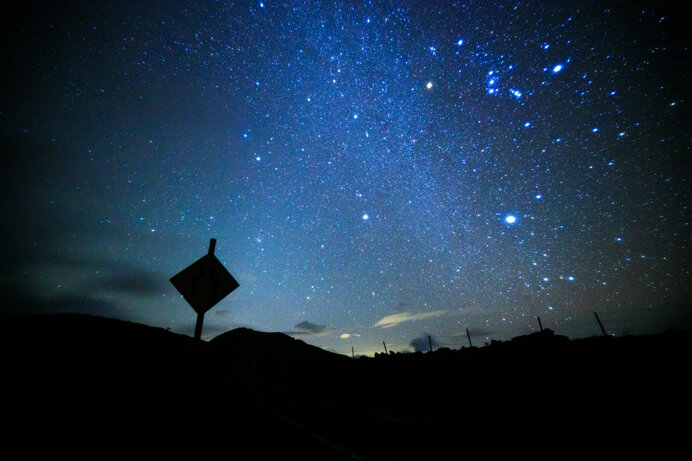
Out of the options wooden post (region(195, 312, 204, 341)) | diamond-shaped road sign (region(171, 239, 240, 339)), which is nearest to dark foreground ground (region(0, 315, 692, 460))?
wooden post (region(195, 312, 204, 341))

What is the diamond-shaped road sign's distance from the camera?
4.16 metres

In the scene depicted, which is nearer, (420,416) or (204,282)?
(204,282)

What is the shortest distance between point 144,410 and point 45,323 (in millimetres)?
52589

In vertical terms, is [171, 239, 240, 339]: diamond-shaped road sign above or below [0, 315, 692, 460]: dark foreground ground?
above

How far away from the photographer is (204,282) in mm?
4332

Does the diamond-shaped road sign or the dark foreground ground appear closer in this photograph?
the dark foreground ground

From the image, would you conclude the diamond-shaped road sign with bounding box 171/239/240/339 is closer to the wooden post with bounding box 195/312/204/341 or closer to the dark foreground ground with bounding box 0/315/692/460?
the wooden post with bounding box 195/312/204/341

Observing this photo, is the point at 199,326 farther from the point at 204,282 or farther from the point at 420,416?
the point at 420,416

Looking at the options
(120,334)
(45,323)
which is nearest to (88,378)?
(120,334)

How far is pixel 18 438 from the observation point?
5.50 meters

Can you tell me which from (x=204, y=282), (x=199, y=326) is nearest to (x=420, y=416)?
(x=199, y=326)

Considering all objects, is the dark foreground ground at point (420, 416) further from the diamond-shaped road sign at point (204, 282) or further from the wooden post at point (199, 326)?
the diamond-shaped road sign at point (204, 282)

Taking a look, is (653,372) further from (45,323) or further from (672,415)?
(45,323)

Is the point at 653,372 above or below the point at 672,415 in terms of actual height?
above
